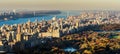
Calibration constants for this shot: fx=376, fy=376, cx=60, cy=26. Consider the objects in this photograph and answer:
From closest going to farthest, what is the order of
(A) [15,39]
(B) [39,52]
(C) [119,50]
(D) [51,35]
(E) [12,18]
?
(B) [39,52] → (C) [119,50] → (A) [15,39] → (D) [51,35] → (E) [12,18]

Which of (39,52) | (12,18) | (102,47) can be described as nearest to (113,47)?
(102,47)

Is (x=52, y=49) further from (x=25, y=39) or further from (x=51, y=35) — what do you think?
(x=51, y=35)

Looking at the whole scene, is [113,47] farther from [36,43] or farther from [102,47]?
[36,43]

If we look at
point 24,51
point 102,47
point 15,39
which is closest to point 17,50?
point 24,51

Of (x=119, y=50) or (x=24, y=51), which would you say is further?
(x=119, y=50)

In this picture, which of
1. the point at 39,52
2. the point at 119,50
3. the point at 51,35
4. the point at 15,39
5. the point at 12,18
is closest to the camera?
the point at 39,52

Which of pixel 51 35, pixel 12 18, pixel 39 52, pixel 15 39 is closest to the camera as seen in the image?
pixel 39 52

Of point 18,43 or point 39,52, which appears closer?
point 39,52

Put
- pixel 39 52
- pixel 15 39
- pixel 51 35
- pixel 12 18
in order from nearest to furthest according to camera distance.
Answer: pixel 39 52, pixel 15 39, pixel 51 35, pixel 12 18
